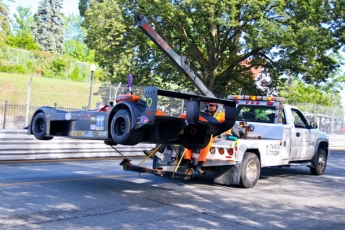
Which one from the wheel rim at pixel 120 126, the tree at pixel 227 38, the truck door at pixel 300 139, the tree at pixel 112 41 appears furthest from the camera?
the tree at pixel 112 41

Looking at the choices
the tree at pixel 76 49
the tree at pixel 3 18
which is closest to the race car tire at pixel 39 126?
the tree at pixel 3 18

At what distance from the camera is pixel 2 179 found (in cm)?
949

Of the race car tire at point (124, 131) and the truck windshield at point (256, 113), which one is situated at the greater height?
the truck windshield at point (256, 113)

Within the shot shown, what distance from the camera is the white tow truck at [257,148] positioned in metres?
9.57

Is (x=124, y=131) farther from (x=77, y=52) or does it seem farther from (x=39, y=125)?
(x=77, y=52)

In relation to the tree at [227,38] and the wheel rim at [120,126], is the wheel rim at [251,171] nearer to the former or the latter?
the wheel rim at [120,126]

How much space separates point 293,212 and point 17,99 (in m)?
34.3

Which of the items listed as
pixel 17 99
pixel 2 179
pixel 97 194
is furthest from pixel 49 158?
pixel 17 99

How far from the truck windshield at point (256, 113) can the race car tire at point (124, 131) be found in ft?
15.9

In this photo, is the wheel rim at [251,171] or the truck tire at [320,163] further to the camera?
the truck tire at [320,163]

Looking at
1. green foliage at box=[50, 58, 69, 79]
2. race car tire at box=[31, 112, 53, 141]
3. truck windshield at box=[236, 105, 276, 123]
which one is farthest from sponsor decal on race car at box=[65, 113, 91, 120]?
green foliage at box=[50, 58, 69, 79]

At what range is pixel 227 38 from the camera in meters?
26.7

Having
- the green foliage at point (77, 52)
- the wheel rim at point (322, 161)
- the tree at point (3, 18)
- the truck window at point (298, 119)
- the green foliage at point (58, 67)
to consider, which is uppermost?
the green foliage at point (77, 52)

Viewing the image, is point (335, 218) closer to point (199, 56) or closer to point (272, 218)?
point (272, 218)
